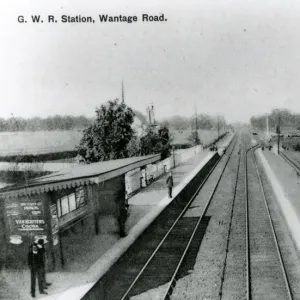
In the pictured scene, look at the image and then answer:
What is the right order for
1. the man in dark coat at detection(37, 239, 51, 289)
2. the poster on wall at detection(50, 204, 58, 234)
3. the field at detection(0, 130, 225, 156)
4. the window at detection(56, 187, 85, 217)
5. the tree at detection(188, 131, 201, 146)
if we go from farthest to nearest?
the tree at detection(188, 131, 201, 146)
the field at detection(0, 130, 225, 156)
the window at detection(56, 187, 85, 217)
the poster on wall at detection(50, 204, 58, 234)
the man in dark coat at detection(37, 239, 51, 289)

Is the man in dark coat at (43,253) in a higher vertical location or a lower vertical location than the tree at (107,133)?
lower

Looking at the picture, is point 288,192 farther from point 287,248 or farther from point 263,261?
point 263,261

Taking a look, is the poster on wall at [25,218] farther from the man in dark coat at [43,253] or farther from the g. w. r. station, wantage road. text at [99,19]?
the g. w. r. station, wantage road. text at [99,19]

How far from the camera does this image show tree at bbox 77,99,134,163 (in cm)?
2055

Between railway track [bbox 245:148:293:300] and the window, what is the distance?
14.3ft

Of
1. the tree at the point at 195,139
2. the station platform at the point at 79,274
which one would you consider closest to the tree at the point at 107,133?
the station platform at the point at 79,274

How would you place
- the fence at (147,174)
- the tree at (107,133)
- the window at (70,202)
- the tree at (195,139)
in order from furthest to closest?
the tree at (195,139) < the tree at (107,133) < the fence at (147,174) < the window at (70,202)

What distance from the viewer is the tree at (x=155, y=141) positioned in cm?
2420

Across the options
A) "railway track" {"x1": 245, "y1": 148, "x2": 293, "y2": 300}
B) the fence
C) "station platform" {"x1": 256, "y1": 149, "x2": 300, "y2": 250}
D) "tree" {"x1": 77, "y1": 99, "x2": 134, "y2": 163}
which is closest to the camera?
"railway track" {"x1": 245, "y1": 148, "x2": 293, "y2": 300}

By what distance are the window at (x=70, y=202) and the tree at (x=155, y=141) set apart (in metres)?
13.6

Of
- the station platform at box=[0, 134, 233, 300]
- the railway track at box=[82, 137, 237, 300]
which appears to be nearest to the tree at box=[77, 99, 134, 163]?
the railway track at box=[82, 137, 237, 300]

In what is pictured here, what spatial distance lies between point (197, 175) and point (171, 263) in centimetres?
1567

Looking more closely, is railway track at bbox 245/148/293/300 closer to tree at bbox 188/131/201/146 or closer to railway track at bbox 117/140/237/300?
railway track at bbox 117/140/237/300

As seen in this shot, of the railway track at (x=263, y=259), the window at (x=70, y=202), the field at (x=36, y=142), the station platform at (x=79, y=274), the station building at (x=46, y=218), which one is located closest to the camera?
the station platform at (x=79, y=274)
